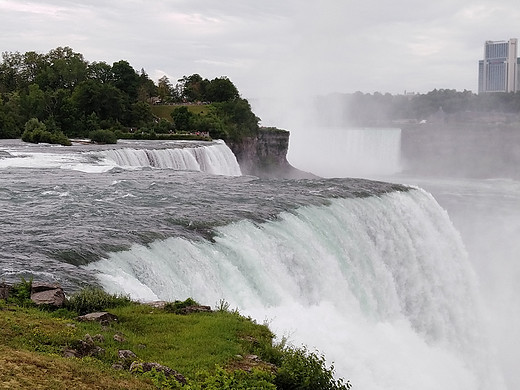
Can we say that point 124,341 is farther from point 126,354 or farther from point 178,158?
point 178,158

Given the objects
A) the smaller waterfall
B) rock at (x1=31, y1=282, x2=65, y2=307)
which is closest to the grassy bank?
rock at (x1=31, y1=282, x2=65, y2=307)

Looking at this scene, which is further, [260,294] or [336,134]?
[336,134]

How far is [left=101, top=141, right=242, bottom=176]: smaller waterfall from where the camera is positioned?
2923 cm

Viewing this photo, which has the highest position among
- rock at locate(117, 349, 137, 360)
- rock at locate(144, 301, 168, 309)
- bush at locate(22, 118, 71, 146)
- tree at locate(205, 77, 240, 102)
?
tree at locate(205, 77, 240, 102)

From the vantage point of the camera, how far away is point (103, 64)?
67.8m

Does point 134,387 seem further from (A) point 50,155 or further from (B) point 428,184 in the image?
(B) point 428,184

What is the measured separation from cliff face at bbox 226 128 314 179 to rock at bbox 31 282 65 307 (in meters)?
42.3

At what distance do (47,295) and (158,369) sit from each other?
295cm

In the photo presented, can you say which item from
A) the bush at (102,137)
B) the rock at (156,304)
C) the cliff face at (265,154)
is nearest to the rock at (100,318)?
Answer: the rock at (156,304)

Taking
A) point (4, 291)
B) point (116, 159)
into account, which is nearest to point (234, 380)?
point (4, 291)

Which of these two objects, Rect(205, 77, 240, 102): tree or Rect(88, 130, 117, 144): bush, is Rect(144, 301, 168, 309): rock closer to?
Rect(88, 130, 117, 144): bush

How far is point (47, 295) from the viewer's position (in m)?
8.74

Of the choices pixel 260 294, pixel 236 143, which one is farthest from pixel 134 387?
pixel 236 143

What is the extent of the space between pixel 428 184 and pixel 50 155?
36933 mm
